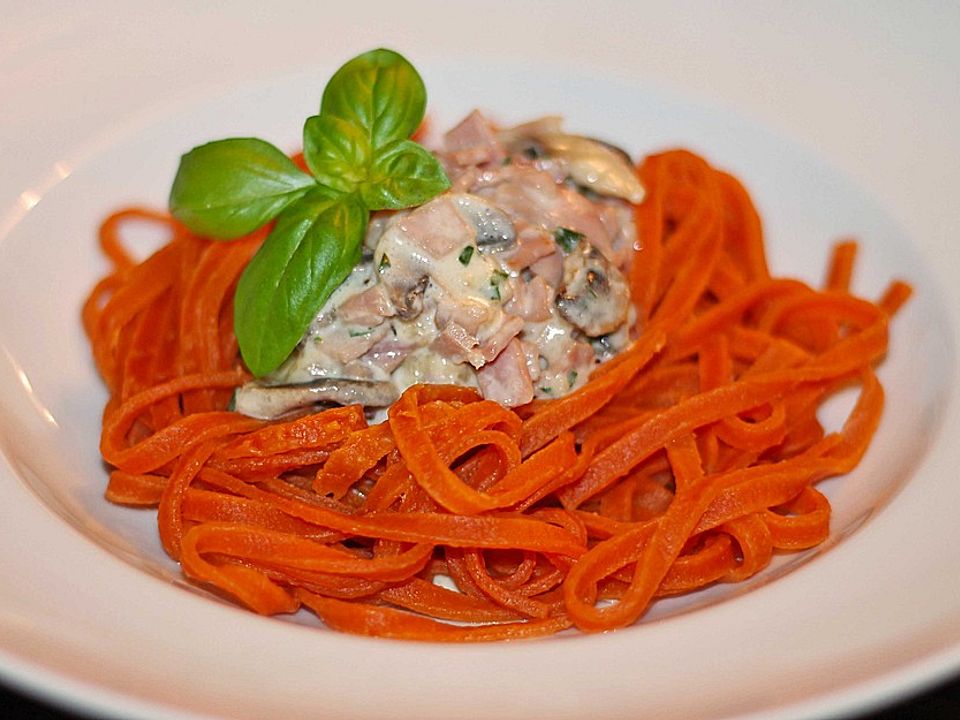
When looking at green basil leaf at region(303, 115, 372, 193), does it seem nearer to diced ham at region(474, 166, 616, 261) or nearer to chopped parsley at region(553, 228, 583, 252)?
diced ham at region(474, 166, 616, 261)

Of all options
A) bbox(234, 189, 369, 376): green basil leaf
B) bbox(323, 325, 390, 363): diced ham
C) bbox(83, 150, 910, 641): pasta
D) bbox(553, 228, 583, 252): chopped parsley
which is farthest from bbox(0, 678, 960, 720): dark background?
bbox(553, 228, 583, 252): chopped parsley

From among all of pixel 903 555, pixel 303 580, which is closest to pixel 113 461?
pixel 303 580

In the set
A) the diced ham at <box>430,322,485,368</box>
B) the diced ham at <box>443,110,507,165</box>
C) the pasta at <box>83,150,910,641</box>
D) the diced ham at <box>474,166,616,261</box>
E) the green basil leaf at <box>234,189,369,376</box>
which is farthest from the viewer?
the diced ham at <box>443,110,507,165</box>

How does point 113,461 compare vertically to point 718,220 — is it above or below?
below

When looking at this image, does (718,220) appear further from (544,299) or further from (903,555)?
(903,555)

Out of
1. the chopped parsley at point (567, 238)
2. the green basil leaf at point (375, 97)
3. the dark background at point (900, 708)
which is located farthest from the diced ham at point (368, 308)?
the dark background at point (900, 708)

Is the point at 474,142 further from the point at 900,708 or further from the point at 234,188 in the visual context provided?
the point at 900,708

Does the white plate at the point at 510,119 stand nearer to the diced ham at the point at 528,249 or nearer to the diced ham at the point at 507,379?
the diced ham at the point at 507,379

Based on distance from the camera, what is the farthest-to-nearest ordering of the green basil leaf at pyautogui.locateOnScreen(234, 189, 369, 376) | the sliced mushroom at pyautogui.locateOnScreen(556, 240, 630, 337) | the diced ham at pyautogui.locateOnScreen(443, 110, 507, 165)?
1. the diced ham at pyautogui.locateOnScreen(443, 110, 507, 165)
2. the sliced mushroom at pyautogui.locateOnScreen(556, 240, 630, 337)
3. the green basil leaf at pyautogui.locateOnScreen(234, 189, 369, 376)
